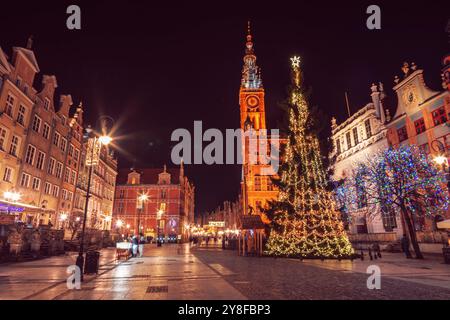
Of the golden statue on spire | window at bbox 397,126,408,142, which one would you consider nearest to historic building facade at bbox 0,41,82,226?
the golden statue on spire

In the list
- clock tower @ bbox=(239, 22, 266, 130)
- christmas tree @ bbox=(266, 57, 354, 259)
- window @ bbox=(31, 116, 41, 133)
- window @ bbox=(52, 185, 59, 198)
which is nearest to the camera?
christmas tree @ bbox=(266, 57, 354, 259)

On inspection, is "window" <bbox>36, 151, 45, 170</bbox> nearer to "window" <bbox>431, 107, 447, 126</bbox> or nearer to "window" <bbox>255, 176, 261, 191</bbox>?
"window" <bbox>255, 176, 261, 191</bbox>

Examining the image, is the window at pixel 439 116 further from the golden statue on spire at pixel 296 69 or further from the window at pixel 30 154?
the window at pixel 30 154

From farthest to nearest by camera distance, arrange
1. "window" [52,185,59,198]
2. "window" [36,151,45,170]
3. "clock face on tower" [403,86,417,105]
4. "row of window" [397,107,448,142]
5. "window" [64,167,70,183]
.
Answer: "window" [64,167,70,183] < "window" [52,185,59,198] < "window" [36,151,45,170] < "clock face on tower" [403,86,417,105] < "row of window" [397,107,448,142]

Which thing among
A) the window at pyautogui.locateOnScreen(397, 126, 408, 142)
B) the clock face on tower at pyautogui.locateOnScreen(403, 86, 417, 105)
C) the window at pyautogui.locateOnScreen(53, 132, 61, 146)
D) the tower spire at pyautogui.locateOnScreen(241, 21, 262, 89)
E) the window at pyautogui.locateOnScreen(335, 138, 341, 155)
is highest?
the tower spire at pyautogui.locateOnScreen(241, 21, 262, 89)

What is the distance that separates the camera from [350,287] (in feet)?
29.0

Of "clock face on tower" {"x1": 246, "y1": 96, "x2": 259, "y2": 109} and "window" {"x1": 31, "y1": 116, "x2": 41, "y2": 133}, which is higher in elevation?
"clock face on tower" {"x1": 246, "y1": 96, "x2": 259, "y2": 109}

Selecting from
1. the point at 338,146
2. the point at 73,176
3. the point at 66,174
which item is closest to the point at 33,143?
the point at 66,174

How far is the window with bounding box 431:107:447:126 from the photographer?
941 inches

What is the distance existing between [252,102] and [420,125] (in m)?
29.4

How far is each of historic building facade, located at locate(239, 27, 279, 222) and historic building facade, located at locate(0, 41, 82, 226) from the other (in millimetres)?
23185

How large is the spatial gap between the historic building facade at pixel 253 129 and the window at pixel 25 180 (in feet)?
77.6

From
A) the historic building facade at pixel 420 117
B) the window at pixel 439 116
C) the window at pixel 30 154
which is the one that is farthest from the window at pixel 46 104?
the window at pixel 439 116
